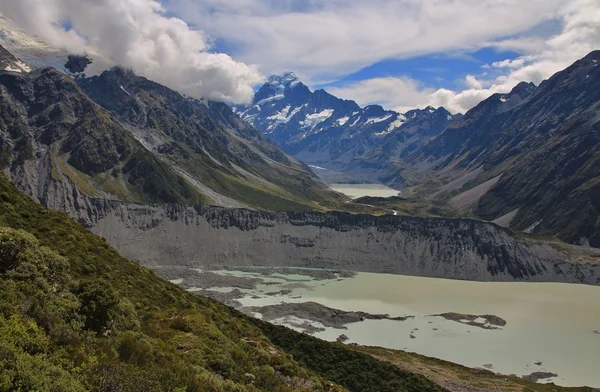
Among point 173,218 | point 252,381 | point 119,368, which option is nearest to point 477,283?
point 173,218

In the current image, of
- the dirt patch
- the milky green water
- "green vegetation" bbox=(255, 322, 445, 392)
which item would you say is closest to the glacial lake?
the milky green water

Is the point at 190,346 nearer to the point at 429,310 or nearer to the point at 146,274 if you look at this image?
the point at 146,274

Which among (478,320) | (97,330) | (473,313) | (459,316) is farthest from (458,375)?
(97,330)

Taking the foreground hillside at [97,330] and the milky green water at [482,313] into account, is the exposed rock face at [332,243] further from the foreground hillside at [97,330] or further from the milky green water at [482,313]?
the foreground hillside at [97,330]

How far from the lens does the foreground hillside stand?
14.9 meters

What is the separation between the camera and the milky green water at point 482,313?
76.3 metres

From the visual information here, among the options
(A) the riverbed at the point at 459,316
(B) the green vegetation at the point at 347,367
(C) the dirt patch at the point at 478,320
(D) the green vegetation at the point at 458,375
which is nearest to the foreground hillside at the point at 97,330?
(B) the green vegetation at the point at 347,367

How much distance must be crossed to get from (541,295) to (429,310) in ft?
114

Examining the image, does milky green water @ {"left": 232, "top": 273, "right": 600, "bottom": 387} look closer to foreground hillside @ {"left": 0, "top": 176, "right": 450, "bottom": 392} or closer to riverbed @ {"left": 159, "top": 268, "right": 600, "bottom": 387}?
riverbed @ {"left": 159, "top": 268, "right": 600, "bottom": 387}

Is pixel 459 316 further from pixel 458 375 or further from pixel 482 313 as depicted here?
pixel 458 375

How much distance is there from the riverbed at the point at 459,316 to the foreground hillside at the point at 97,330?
4147cm

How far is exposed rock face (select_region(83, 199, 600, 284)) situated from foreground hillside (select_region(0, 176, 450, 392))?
10384 cm

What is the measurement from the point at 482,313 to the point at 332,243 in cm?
6088

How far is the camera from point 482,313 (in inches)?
3991
